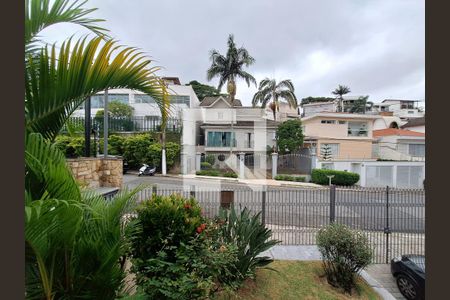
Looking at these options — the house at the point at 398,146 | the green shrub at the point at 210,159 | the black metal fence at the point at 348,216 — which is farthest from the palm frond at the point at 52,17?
the house at the point at 398,146

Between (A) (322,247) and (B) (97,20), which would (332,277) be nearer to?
(A) (322,247)

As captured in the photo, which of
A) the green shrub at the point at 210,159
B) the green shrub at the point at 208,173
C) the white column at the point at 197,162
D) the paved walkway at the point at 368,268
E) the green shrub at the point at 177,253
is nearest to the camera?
the green shrub at the point at 177,253

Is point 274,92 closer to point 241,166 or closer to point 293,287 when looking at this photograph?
point 241,166

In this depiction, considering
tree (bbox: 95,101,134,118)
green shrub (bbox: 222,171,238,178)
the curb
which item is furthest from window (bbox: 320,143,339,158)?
the curb

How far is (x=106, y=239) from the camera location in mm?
2111

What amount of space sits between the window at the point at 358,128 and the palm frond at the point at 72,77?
29.0 meters

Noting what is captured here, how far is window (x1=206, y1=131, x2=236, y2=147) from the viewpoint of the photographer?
2678 cm

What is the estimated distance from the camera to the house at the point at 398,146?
86.0 feet

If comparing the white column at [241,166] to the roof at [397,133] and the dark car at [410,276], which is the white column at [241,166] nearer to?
the roof at [397,133]

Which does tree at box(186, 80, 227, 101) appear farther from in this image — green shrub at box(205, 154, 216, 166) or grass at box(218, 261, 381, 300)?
grass at box(218, 261, 381, 300)

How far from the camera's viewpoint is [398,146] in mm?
26953

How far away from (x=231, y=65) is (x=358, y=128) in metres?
14.7

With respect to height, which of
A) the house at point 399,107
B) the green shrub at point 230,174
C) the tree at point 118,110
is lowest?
the green shrub at point 230,174

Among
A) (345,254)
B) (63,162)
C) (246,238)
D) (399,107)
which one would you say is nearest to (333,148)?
(345,254)
